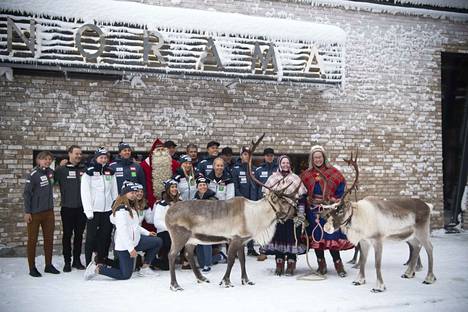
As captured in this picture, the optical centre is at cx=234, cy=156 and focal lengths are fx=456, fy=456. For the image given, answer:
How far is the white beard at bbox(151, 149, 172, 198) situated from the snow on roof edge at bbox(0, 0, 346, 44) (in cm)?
245

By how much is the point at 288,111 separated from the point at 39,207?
5411 millimetres


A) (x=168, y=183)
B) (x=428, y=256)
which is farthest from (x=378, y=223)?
(x=168, y=183)

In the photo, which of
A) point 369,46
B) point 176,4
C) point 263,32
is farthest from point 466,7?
point 176,4

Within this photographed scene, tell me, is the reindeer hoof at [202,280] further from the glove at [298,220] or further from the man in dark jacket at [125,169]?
the man in dark jacket at [125,169]

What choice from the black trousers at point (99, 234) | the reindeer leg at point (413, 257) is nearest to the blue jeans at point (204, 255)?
the black trousers at point (99, 234)

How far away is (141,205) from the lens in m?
6.97

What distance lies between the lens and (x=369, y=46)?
10.4 m

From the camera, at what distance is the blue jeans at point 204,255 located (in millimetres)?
7285

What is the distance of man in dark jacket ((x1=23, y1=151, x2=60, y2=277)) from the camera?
6.75 m

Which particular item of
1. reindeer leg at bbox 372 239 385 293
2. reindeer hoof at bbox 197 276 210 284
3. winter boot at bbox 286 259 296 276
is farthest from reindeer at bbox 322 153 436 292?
reindeer hoof at bbox 197 276 210 284

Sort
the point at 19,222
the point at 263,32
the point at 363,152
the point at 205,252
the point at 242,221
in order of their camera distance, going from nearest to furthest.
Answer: the point at 242,221 → the point at 205,252 → the point at 19,222 → the point at 263,32 → the point at 363,152

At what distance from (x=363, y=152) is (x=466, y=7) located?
4.40 meters

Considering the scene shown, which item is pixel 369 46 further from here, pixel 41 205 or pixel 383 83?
pixel 41 205

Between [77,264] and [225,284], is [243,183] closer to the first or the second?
[225,284]
